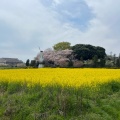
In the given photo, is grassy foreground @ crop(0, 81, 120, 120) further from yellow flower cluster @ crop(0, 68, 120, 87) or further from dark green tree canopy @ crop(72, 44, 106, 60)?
dark green tree canopy @ crop(72, 44, 106, 60)

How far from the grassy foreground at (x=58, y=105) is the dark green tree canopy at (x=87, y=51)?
111 ft

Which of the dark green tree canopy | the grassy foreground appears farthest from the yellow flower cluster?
the dark green tree canopy

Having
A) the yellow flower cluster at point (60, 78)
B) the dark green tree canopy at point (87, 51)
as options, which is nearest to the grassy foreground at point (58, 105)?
the yellow flower cluster at point (60, 78)

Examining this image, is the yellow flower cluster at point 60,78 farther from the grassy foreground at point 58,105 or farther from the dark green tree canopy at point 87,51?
the dark green tree canopy at point 87,51

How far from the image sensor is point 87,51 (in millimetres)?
43062

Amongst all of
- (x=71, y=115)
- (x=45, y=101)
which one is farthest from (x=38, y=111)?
(x=71, y=115)

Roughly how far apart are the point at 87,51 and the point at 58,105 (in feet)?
118

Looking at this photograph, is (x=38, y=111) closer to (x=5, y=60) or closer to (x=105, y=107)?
(x=105, y=107)

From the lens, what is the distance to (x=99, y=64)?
36500mm

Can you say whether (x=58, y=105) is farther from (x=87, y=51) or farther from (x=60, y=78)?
(x=87, y=51)

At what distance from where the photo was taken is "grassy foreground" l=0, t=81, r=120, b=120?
725 centimetres

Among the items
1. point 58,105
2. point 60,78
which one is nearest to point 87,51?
point 60,78

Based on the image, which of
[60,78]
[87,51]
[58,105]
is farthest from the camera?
[87,51]

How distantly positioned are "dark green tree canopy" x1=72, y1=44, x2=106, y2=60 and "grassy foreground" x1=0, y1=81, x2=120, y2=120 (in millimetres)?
33755
